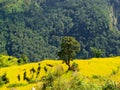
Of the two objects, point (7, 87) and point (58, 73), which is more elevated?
point (58, 73)

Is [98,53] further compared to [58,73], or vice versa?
[98,53]

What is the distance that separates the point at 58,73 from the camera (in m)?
43.8

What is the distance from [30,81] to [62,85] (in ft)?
164

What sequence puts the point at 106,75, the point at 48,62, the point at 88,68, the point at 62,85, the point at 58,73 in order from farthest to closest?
the point at 48,62 < the point at 88,68 < the point at 106,75 < the point at 58,73 < the point at 62,85

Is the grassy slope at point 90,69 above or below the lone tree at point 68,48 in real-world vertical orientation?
below

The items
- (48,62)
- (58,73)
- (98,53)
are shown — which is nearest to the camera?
(58,73)

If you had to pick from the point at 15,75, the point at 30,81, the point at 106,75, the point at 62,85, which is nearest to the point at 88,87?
the point at 62,85

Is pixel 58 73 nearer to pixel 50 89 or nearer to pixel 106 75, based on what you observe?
pixel 50 89

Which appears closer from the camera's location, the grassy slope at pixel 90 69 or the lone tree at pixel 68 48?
the grassy slope at pixel 90 69

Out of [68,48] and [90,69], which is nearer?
[68,48]

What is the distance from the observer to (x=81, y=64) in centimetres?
9325

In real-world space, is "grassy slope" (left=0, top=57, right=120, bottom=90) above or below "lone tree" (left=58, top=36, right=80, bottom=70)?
below

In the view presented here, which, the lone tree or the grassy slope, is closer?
the grassy slope

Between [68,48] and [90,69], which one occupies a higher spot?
[68,48]
